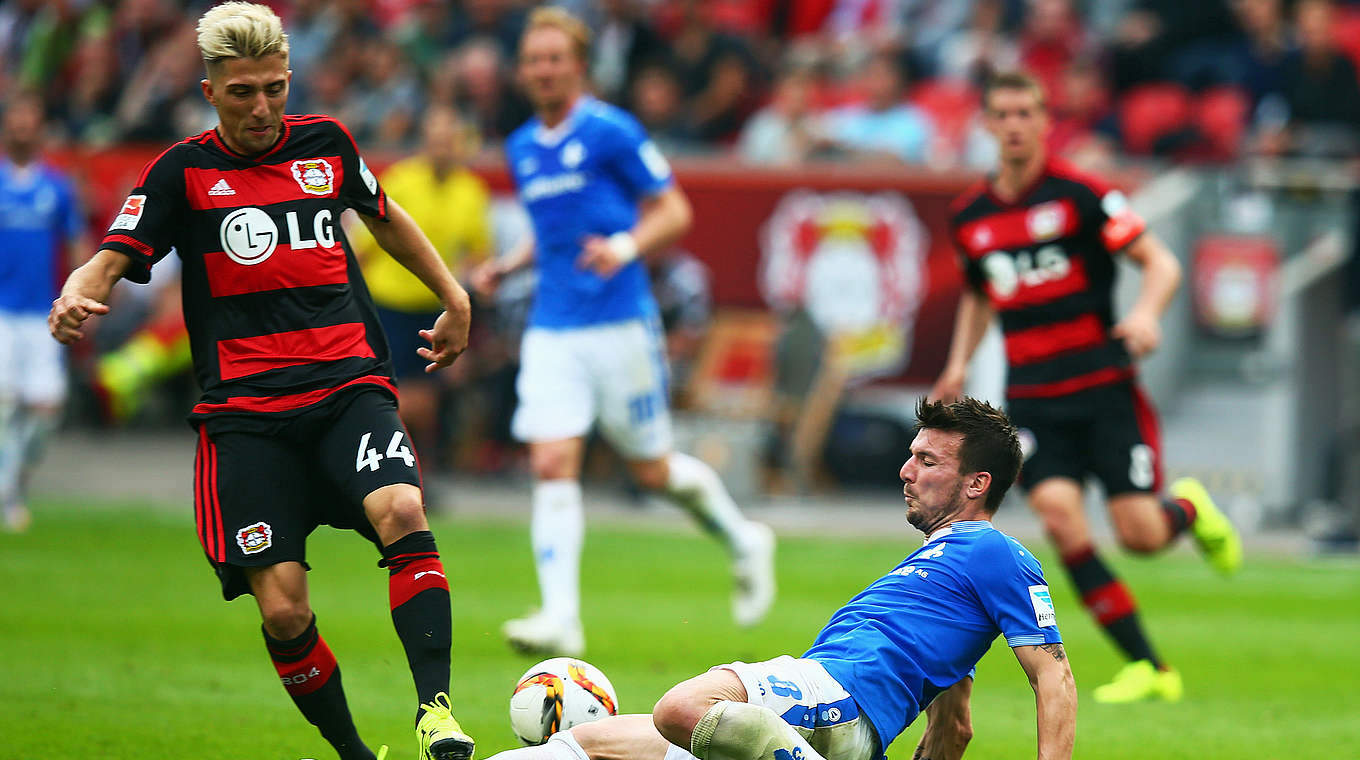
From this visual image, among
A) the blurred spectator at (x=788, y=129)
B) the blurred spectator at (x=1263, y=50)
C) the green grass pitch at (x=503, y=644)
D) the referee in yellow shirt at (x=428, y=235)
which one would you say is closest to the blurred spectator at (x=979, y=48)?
the blurred spectator at (x=788, y=129)

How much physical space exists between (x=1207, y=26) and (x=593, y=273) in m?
10.6

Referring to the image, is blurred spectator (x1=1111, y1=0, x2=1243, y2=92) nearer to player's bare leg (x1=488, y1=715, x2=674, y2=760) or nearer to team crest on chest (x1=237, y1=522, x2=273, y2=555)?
team crest on chest (x1=237, y1=522, x2=273, y2=555)

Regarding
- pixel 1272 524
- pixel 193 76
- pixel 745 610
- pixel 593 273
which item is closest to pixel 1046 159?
pixel 593 273

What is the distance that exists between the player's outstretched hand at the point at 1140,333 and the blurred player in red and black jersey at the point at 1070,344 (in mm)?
240

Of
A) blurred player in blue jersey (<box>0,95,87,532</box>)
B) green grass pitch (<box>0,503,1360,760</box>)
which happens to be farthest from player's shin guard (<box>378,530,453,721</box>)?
blurred player in blue jersey (<box>0,95,87,532</box>)

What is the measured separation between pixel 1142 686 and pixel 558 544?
276 cm

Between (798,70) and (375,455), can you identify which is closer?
(375,455)

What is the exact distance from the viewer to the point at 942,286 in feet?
50.8

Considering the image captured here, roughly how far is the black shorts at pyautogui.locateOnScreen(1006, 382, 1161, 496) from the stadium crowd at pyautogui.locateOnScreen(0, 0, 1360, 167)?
788cm

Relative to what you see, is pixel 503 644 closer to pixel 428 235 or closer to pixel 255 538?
pixel 255 538

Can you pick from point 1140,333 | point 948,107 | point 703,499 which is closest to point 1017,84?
point 1140,333

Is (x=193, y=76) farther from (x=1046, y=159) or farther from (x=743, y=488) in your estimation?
(x=1046, y=159)

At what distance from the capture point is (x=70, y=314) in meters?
4.77

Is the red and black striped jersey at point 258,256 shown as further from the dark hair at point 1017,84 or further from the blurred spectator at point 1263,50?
the blurred spectator at point 1263,50
